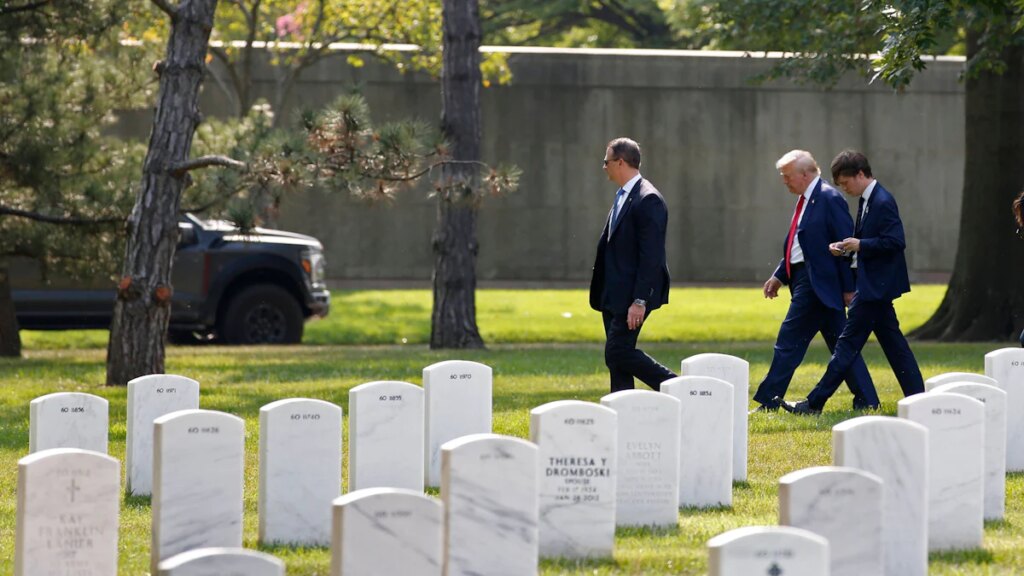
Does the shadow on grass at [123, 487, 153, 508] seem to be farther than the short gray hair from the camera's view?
No

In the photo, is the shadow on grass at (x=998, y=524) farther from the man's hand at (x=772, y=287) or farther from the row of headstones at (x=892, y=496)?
the man's hand at (x=772, y=287)

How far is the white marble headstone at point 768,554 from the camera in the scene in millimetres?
4797

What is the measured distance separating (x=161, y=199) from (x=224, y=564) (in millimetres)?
9567

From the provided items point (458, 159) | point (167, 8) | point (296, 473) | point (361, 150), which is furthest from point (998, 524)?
point (458, 159)

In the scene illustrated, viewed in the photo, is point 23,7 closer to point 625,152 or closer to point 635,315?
point 625,152

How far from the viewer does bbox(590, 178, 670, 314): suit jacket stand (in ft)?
32.9

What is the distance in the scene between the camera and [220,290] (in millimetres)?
19094

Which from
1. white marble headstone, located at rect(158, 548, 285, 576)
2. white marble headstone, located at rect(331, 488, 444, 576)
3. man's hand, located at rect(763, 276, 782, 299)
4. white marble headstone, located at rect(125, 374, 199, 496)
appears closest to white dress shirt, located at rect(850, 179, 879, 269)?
man's hand, located at rect(763, 276, 782, 299)

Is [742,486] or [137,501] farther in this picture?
[742,486]

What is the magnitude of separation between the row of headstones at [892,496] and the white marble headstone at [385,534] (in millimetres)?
1062

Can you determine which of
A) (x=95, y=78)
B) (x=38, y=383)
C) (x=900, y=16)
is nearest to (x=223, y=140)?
(x=95, y=78)

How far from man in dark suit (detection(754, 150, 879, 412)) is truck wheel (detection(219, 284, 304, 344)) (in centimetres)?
903

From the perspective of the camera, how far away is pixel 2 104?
1639 centimetres

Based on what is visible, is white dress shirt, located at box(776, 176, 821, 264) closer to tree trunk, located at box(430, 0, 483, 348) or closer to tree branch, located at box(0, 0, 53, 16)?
tree trunk, located at box(430, 0, 483, 348)
